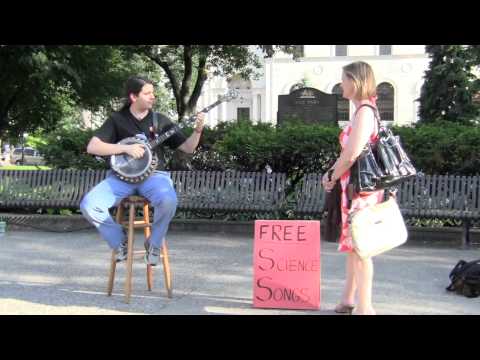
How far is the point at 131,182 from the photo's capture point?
5.02 meters

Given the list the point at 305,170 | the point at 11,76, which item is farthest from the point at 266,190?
the point at 11,76

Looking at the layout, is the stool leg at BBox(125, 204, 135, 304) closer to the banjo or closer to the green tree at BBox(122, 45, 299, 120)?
the banjo

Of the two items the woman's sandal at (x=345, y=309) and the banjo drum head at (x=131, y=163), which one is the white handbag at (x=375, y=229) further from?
the banjo drum head at (x=131, y=163)

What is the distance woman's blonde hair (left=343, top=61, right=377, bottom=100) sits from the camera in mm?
4324

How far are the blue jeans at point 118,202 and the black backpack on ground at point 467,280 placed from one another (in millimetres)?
2581

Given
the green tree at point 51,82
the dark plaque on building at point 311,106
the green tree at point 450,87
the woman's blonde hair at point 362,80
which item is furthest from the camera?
the green tree at point 450,87

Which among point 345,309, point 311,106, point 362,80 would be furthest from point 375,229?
point 311,106

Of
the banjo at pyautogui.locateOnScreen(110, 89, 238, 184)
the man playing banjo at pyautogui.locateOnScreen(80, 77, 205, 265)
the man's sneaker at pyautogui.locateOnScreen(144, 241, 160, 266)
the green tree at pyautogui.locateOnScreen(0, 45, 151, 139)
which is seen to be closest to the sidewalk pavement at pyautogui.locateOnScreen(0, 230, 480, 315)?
the man's sneaker at pyautogui.locateOnScreen(144, 241, 160, 266)

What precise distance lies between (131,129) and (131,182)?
47 centimetres

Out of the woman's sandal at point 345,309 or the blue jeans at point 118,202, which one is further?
the blue jeans at point 118,202

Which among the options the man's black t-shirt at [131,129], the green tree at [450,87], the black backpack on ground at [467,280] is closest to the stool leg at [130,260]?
the man's black t-shirt at [131,129]

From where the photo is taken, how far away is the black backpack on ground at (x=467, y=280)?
5.31m

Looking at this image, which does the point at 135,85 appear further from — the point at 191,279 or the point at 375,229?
the point at 375,229

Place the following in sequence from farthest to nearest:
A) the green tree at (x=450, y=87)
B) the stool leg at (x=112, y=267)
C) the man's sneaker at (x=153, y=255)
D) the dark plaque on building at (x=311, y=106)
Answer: the green tree at (x=450, y=87), the dark plaque on building at (x=311, y=106), the stool leg at (x=112, y=267), the man's sneaker at (x=153, y=255)
